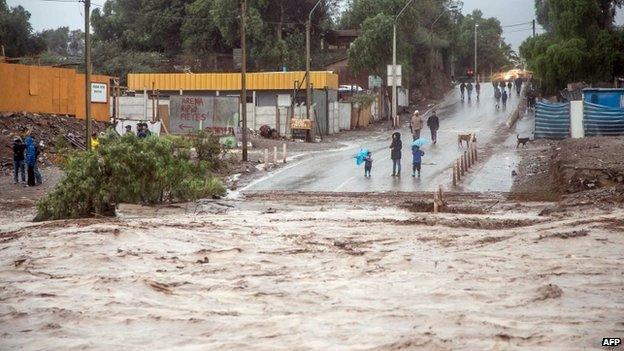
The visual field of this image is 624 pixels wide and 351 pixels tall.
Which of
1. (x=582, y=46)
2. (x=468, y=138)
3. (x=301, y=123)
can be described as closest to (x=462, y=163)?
(x=468, y=138)

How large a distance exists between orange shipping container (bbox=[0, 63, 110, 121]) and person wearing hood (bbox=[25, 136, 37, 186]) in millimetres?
11305

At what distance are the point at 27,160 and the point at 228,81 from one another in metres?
31.1

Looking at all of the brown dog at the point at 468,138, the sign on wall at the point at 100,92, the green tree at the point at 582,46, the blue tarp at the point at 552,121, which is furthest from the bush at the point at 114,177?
the green tree at the point at 582,46

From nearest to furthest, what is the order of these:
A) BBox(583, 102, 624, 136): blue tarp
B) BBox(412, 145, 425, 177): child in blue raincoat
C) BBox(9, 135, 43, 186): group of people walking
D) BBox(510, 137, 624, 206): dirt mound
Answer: BBox(510, 137, 624, 206): dirt mound < BBox(9, 135, 43, 186): group of people walking < BBox(412, 145, 425, 177): child in blue raincoat < BBox(583, 102, 624, 136): blue tarp

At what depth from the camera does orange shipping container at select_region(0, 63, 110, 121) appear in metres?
39.5

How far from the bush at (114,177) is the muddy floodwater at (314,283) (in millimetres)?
2078

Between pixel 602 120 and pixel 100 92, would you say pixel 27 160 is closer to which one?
pixel 100 92

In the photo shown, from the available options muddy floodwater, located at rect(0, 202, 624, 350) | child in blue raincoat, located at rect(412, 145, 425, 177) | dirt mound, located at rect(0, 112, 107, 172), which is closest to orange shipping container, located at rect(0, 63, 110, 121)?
dirt mound, located at rect(0, 112, 107, 172)

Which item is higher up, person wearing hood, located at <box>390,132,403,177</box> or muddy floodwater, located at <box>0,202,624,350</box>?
person wearing hood, located at <box>390,132,403,177</box>

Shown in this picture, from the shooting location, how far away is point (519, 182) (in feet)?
94.5

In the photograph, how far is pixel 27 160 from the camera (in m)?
28.8

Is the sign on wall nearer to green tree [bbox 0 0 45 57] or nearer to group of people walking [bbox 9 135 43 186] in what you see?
group of people walking [bbox 9 135 43 186]

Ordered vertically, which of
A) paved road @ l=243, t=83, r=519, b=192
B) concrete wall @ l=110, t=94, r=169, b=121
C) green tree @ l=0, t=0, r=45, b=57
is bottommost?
paved road @ l=243, t=83, r=519, b=192

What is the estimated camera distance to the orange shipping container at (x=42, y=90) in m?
39.5
